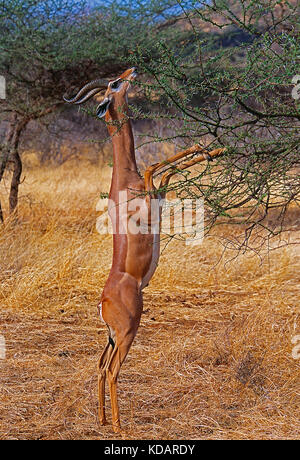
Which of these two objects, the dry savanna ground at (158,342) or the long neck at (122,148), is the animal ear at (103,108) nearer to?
the long neck at (122,148)

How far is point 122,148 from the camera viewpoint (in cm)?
304

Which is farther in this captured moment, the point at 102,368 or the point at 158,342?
the point at 158,342

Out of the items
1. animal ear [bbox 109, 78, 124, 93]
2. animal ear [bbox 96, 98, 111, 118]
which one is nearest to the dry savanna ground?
animal ear [bbox 96, 98, 111, 118]

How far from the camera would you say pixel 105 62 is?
8469mm

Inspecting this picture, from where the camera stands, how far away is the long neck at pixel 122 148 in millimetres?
3012

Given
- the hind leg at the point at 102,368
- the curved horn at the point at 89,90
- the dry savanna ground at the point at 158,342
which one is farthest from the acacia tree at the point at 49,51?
the hind leg at the point at 102,368

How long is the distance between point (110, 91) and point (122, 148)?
0.31m

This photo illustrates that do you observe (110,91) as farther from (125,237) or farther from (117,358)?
(117,358)

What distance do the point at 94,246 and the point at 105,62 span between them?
114 inches

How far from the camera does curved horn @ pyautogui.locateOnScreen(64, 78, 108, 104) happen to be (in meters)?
3.09

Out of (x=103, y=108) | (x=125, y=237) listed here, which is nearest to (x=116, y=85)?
(x=103, y=108)

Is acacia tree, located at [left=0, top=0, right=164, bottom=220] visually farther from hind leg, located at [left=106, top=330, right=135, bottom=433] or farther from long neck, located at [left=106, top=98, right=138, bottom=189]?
hind leg, located at [left=106, top=330, right=135, bottom=433]

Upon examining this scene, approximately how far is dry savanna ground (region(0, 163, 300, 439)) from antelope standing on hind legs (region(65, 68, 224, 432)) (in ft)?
1.65

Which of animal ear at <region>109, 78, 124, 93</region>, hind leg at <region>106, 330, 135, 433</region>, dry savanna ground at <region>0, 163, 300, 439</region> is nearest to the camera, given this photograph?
hind leg at <region>106, 330, 135, 433</region>
